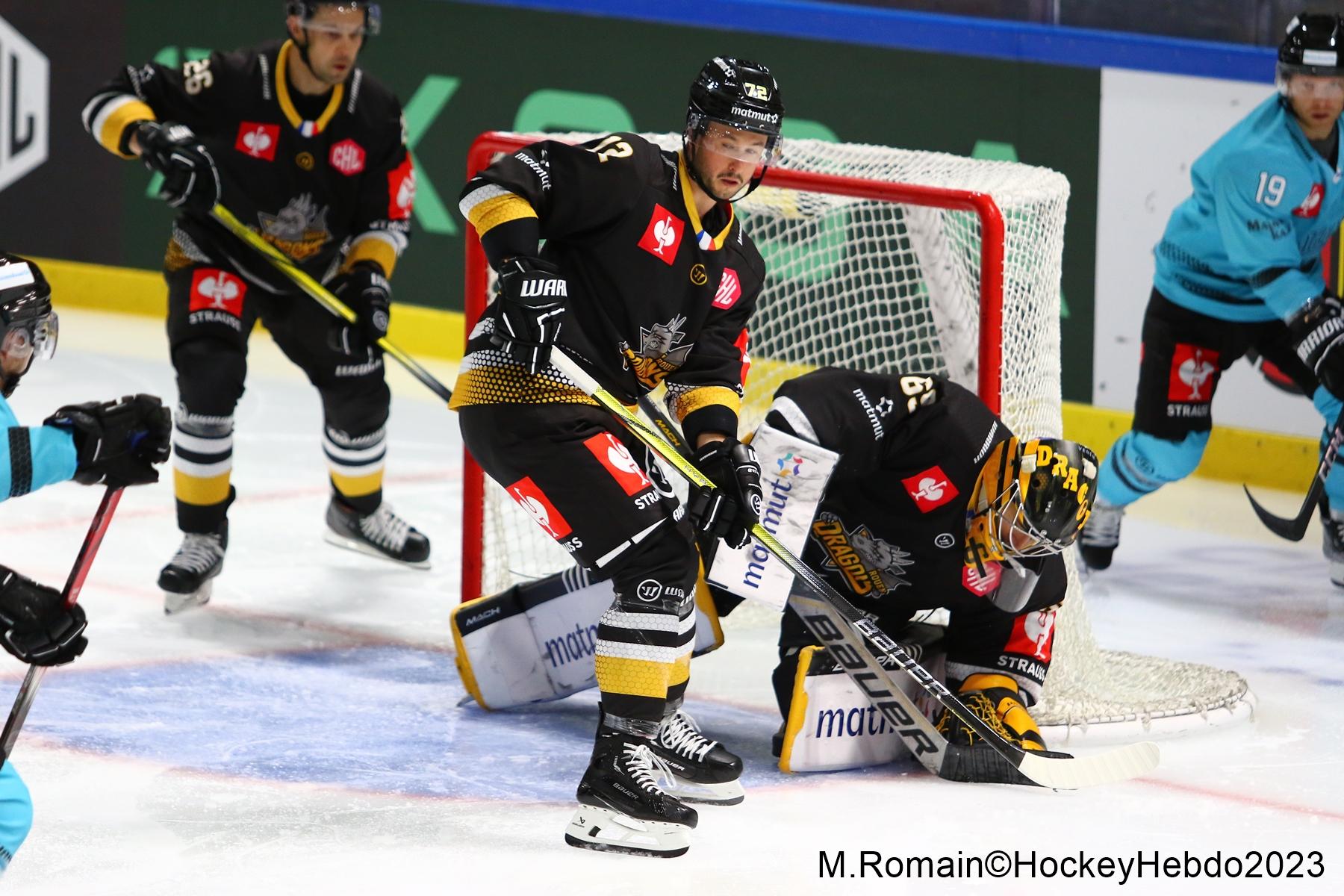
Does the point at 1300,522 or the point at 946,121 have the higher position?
the point at 946,121

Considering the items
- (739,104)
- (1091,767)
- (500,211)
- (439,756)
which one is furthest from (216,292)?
(1091,767)

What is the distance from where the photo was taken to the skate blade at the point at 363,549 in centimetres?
499

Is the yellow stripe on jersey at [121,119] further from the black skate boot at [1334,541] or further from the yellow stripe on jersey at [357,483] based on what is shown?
the black skate boot at [1334,541]

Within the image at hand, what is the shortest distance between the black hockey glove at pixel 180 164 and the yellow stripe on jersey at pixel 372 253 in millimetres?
388

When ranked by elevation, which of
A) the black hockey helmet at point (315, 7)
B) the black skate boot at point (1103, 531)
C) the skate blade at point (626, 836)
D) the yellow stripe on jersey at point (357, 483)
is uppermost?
the black hockey helmet at point (315, 7)

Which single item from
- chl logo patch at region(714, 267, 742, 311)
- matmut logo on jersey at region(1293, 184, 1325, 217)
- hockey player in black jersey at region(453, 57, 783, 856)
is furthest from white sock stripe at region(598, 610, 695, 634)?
matmut logo on jersey at region(1293, 184, 1325, 217)

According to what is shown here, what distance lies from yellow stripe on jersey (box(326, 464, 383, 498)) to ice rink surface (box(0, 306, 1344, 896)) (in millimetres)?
194

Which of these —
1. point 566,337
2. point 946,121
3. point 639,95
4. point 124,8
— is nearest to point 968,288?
point 566,337

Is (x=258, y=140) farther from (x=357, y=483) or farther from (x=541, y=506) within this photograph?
(x=541, y=506)

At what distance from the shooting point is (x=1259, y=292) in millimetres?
4703

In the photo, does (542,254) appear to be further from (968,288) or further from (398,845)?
(968,288)

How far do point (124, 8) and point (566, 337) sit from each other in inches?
199

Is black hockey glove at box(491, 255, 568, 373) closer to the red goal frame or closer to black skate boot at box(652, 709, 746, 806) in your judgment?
the red goal frame

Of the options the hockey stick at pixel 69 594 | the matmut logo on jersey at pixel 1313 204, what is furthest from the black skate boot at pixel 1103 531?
the hockey stick at pixel 69 594
